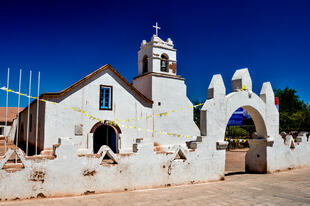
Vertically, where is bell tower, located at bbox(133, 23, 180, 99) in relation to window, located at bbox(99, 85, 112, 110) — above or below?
above

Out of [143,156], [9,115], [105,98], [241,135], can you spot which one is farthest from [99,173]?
[9,115]

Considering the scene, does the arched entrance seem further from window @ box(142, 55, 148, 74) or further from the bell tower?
window @ box(142, 55, 148, 74)

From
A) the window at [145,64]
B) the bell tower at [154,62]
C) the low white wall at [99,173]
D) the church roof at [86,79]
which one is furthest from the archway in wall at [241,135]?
the window at [145,64]

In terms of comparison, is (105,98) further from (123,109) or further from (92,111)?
(123,109)

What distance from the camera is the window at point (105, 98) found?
609 inches

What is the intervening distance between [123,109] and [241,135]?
19.9 m

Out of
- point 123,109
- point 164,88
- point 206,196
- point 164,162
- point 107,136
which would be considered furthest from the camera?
point 164,88

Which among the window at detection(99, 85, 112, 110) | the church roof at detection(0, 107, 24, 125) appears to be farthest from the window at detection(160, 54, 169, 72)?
the church roof at detection(0, 107, 24, 125)

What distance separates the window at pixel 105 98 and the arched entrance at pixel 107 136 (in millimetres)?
984

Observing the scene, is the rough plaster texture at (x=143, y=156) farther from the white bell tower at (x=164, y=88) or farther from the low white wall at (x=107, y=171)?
the white bell tower at (x=164, y=88)

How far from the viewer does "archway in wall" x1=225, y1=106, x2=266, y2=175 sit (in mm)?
11766

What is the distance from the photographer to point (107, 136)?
16.4m

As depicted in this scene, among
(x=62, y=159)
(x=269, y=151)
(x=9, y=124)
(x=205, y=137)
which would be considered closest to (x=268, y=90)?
(x=269, y=151)

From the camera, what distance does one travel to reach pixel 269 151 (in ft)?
37.4
